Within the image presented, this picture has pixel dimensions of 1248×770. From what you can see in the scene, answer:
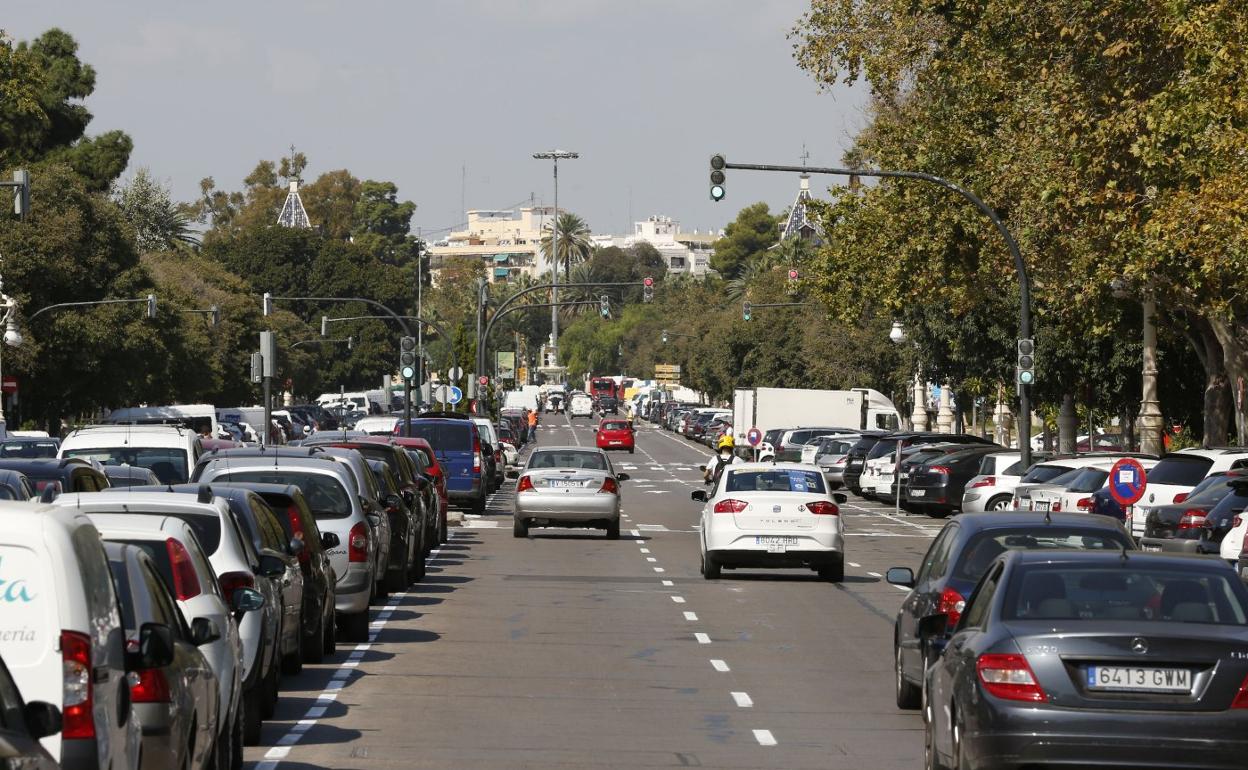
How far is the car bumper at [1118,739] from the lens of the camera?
31.0 feet

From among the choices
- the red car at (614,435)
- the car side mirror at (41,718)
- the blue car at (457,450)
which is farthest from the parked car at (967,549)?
the red car at (614,435)

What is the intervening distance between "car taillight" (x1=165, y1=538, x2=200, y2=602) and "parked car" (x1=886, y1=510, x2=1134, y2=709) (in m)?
4.79

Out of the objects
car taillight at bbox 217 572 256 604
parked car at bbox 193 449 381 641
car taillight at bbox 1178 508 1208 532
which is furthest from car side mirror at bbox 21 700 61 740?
car taillight at bbox 1178 508 1208 532

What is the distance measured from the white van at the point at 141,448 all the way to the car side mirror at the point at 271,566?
14118mm

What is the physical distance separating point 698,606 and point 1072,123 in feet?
50.6

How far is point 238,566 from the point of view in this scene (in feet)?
44.5

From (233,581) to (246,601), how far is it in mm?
1271

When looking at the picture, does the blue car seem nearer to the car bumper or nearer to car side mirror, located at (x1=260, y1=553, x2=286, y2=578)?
car side mirror, located at (x1=260, y1=553, x2=286, y2=578)

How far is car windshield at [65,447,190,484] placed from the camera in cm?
2820

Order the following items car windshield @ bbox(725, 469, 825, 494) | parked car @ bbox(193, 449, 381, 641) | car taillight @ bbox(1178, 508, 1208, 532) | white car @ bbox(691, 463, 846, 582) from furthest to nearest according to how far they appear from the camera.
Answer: car windshield @ bbox(725, 469, 825, 494), white car @ bbox(691, 463, 846, 582), car taillight @ bbox(1178, 508, 1208, 532), parked car @ bbox(193, 449, 381, 641)

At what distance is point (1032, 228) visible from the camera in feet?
131

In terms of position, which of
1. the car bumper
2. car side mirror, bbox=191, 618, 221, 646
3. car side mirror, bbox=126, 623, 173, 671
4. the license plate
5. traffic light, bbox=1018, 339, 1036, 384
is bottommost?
the car bumper

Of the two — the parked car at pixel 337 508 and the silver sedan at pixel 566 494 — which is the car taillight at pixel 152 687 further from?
the silver sedan at pixel 566 494

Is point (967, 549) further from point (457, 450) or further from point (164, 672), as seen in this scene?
point (457, 450)
